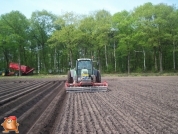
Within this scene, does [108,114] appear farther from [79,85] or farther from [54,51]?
[54,51]

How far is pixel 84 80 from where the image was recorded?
18.9 m

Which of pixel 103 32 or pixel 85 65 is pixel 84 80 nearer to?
pixel 85 65

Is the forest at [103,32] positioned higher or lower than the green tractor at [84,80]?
higher

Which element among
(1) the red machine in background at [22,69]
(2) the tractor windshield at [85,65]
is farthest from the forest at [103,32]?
(2) the tractor windshield at [85,65]

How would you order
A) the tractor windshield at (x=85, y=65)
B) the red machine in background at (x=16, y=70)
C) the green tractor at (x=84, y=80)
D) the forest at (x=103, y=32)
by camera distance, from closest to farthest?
the green tractor at (x=84, y=80), the tractor windshield at (x=85, y=65), the forest at (x=103, y=32), the red machine in background at (x=16, y=70)

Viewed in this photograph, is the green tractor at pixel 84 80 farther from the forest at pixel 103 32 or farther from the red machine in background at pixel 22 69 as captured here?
the red machine in background at pixel 22 69

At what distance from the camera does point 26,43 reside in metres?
51.5

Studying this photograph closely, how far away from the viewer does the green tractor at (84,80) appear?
59.8ft

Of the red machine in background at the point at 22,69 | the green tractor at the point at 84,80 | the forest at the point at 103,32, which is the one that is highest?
the forest at the point at 103,32

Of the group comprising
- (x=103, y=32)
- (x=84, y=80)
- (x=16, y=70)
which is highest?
(x=103, y=32)

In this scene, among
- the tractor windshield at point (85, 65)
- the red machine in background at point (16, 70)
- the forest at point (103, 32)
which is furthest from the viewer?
the red machine in background at point (16, 70)

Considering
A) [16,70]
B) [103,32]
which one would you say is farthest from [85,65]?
[16,70]

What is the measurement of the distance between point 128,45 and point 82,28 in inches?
328

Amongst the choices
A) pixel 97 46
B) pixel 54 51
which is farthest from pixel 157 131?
pixel 54 51
